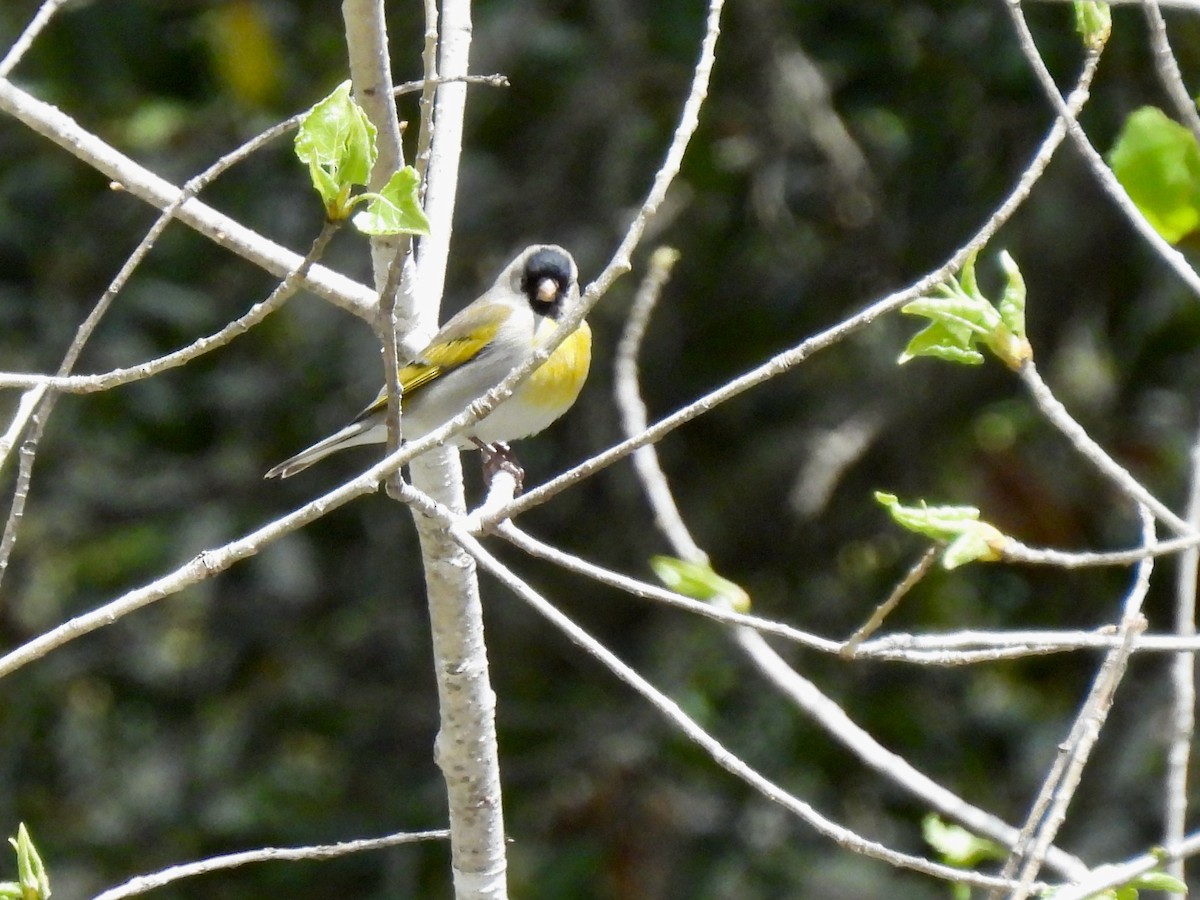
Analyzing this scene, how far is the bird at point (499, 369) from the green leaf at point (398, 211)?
223 cm

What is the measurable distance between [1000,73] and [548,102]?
1.42m

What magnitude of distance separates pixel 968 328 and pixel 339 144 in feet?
2.86

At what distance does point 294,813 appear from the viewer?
5.08 m

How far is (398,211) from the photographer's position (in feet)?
5.91

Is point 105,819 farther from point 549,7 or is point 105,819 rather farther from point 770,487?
point 549,7

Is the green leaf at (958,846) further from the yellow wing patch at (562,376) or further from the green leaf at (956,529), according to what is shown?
the yellow wing patch at (562,376)

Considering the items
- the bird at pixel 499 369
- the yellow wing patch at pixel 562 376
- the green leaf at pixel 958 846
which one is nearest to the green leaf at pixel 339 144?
the green leaf at pixel 958 846

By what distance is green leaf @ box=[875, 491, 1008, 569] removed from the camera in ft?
6.52

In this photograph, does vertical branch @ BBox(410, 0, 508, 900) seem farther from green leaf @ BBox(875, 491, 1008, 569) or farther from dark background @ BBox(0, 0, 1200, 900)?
dark background @ BBox(0, 0, 1200, 900)

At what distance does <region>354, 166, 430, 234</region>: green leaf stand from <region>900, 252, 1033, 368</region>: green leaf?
0.71 metres

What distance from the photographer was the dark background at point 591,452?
5.05 meters

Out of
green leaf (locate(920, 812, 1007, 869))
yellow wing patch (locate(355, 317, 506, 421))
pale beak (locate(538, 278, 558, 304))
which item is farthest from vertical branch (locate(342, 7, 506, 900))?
pale beak (locate(538, 278, 558, 304))

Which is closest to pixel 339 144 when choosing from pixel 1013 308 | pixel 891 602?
pixel 891 602

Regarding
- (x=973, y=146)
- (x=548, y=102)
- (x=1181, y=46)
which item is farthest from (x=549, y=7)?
(x=1181, y=46)
